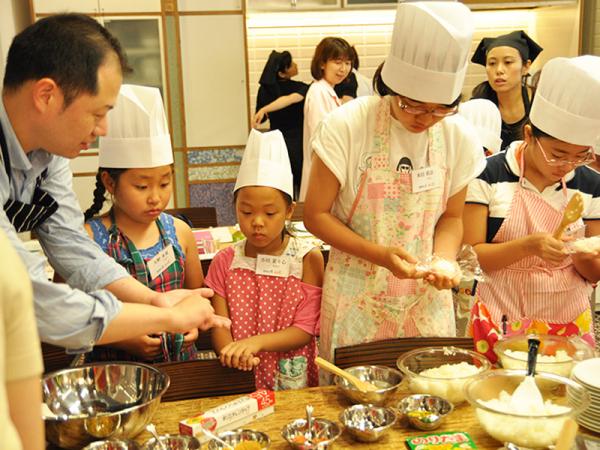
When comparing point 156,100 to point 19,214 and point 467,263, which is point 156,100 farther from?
point 467,263

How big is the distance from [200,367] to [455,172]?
0.93 m

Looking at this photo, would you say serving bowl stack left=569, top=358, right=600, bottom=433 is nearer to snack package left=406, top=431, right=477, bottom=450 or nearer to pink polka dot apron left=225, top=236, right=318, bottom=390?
snack package left=406, top=431, right=477, bottom=450

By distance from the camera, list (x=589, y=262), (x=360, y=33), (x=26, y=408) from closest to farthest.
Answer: (x=26, y=408), (x=589, y=262), (x=360, y=33)

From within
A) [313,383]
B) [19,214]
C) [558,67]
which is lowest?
[313,383]

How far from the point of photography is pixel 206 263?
9.39ft

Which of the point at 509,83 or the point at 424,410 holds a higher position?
the point at 509,83

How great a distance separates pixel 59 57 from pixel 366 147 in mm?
Result: 909

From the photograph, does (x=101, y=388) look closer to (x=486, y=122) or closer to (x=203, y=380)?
(x=203, y=380)

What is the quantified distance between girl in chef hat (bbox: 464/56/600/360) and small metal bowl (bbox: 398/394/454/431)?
1.57ft

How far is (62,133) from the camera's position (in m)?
1.42

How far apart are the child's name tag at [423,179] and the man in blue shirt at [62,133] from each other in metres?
0.72

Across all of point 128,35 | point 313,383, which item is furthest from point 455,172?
point 128,35

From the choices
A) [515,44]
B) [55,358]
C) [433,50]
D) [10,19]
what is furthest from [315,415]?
[10,19]

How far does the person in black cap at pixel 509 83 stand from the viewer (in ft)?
12.0
